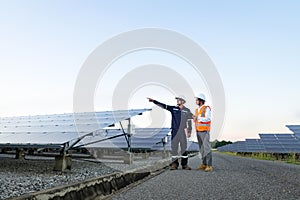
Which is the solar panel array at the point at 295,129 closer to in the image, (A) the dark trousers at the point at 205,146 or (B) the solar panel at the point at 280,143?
(B) the solar panel at the point at 280,143

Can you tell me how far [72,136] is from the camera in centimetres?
493

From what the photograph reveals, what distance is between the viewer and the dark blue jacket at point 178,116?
6.79 m

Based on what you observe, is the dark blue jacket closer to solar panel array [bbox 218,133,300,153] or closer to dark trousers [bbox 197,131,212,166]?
dark trousers [bbox 197,131,212,166]

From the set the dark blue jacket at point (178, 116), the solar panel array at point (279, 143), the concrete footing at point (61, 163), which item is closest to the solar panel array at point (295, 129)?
the solar panel array at point (279, 143)

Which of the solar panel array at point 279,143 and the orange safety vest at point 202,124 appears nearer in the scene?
the orange safety vest at point 202,124

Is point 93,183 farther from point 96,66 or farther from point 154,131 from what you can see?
point 154,131

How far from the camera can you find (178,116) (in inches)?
268

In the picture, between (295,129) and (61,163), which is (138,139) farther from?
(295,129)

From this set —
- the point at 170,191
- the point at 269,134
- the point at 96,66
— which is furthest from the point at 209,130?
the point at 269,134

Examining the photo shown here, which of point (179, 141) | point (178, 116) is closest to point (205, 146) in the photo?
point (179, 141)

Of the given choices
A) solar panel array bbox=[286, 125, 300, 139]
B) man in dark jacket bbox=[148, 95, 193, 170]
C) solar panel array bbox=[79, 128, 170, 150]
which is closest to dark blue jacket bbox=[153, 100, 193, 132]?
man in dark jacket bbox=[148, 95, 193, 170]

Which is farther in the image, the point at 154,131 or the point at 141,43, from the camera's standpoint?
the point at 154,131

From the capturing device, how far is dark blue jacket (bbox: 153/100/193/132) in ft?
22.3

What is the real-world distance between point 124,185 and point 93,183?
1157 mm
